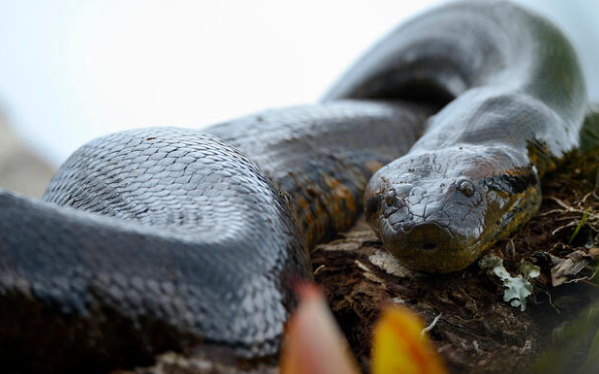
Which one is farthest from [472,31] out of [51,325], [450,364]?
[51,325]

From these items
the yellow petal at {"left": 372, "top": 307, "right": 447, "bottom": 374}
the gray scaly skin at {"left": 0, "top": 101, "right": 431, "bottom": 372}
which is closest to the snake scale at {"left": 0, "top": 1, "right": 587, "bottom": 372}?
the gray scaly skin at {"left": 0, "top": 101, "right": 431, "bottom": 372}

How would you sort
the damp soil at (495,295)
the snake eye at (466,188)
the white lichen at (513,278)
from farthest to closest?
the snake eye at (466,188) → the white lichen at (513,278) → the damp soil at (495,295)

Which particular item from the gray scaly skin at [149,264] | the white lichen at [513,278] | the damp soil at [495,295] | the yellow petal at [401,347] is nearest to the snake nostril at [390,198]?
the damp soil at [495,295]

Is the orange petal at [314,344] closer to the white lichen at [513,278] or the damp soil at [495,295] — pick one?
the damp soil at [495,295]

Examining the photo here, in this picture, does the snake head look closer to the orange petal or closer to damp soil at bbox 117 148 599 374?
damp soil at bbox 117 148 599 374

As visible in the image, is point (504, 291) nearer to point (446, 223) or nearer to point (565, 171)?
point (446, 223)
